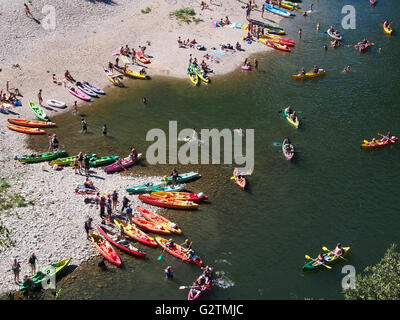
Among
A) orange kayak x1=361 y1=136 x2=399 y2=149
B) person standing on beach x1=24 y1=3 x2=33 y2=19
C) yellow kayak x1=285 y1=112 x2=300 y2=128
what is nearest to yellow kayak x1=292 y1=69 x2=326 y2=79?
yellow kayak x1=285 y1=112 x2=300 y2=128

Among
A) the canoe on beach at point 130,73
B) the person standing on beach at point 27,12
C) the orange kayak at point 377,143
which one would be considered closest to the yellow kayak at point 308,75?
the orange kayak at point 377,143

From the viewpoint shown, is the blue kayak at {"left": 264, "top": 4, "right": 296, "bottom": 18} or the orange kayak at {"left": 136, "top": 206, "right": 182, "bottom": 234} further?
the blue kayak at {"left": 264, "top": 4, "right": 296, "bottom": 18}

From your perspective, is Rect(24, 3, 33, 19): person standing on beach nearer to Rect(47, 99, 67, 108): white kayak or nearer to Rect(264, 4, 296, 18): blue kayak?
Rect(47, 99, 67, 108): white kayak

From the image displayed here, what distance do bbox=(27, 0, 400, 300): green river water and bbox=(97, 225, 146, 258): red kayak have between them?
0.77 metres

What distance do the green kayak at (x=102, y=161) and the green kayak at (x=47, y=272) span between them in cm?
1464

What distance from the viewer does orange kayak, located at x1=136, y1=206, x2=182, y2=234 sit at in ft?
137

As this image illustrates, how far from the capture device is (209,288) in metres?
36.4

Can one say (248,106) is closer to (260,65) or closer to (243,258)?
(260,65)

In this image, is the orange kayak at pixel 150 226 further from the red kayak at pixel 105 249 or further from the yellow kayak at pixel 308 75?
the yellow kayak at pixel 308 75

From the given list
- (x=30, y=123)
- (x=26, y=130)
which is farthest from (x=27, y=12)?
(x=26, y=130)

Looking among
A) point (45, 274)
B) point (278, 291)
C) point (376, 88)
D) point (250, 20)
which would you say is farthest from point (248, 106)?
point (45, 274)

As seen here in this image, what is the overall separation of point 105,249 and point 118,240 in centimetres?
166

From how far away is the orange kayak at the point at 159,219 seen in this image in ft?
137

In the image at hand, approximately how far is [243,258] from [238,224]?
14.5ft
